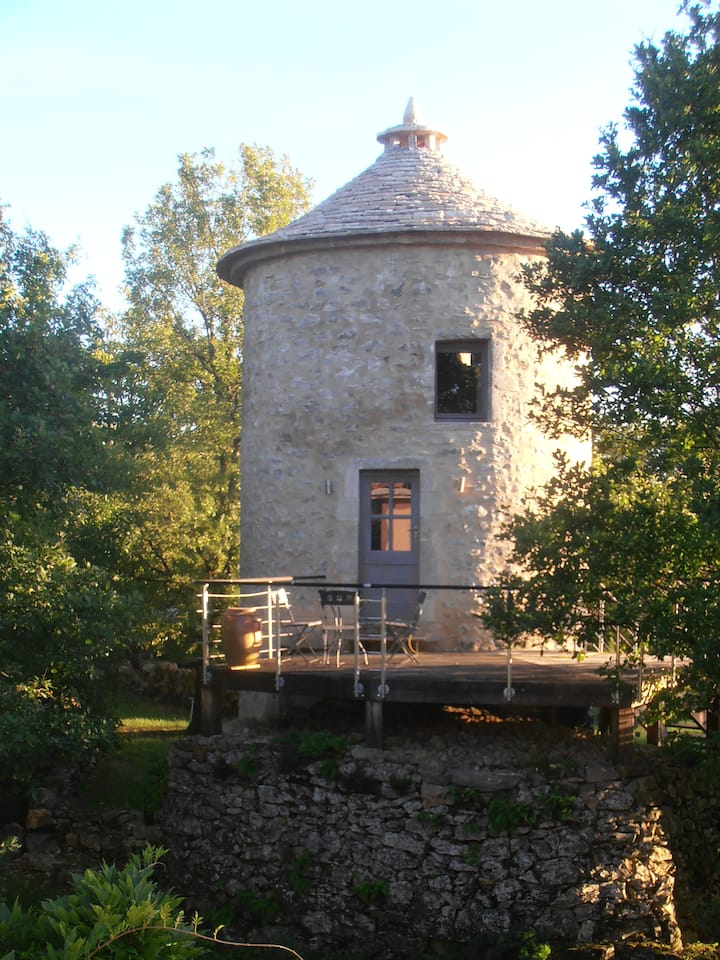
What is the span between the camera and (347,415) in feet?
48.4

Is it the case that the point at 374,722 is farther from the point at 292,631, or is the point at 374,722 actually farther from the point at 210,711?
the point at 292,631

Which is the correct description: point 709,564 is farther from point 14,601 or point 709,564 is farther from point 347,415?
point 14,601

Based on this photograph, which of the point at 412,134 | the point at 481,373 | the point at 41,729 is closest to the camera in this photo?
the point at 41,729

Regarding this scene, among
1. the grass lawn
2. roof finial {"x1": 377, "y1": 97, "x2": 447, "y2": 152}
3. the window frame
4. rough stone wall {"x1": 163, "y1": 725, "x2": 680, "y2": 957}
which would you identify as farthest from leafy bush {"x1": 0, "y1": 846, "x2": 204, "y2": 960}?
roof finial {"x1": 377, "y1": 97, "x2": 447, "y2": 152}

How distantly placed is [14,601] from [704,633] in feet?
25.7

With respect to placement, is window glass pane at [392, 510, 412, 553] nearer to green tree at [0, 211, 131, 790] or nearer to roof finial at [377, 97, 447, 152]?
green tree at [0, 211, 131, 790]

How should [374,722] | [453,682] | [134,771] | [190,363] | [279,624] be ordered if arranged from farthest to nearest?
[190,363], [134,771], [279,624], [374,722], [453,682]

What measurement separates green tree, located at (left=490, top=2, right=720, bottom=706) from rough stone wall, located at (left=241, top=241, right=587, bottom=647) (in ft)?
9.76

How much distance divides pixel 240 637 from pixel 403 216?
6.27 meters

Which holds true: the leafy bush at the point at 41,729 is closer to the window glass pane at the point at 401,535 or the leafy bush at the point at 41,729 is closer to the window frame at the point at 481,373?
the window glass pane at the point at 401,535

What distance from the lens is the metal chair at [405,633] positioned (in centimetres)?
1289

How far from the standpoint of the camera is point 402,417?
14.6 metres

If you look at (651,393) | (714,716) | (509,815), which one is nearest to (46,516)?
(509,815)

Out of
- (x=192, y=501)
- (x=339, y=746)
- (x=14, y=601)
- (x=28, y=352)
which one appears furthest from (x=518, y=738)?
(x=192, y=501)
